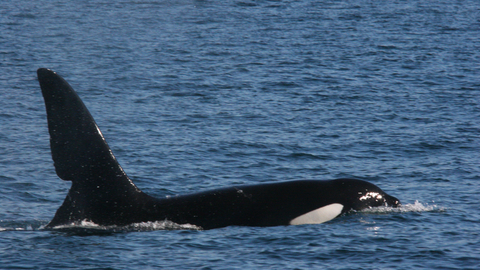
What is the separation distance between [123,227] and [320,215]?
147 inches

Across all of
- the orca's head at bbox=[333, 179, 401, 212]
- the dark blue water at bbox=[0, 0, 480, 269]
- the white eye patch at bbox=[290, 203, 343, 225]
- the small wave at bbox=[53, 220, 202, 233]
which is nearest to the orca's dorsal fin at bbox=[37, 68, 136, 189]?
the small wave at bbox=[53, 220, 202, 233]

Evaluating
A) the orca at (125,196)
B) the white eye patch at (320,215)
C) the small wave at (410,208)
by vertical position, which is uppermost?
the orca at (125,196)

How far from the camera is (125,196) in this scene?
40.5ft

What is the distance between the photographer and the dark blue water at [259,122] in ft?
39.2

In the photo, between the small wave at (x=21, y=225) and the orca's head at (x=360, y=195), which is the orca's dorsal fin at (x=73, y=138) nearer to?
the small wave at (x=21, y=225)

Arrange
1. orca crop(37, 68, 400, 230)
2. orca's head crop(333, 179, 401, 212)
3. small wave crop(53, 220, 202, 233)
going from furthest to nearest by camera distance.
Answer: orca's head crop(333, 179, 401, 212), small wave crop(53, 220, 202, 233), orca crop(37, 68, 400, 230)

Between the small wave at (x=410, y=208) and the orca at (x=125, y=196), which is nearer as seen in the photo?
the orca at (x=125, y=196)

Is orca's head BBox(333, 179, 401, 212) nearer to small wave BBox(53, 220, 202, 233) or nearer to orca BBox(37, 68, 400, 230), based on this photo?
orca BBox(37, 68, 400, 230)

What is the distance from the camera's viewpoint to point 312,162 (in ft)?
63.6

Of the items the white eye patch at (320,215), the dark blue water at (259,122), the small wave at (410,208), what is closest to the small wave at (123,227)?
the dark blue water at (259,122)

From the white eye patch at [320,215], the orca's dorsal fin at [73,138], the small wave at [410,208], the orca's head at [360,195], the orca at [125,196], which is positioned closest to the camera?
the orca's dorsal fin at [73,138]

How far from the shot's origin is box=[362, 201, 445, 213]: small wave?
14.0m

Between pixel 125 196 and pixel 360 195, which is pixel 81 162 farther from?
pixel 360 195

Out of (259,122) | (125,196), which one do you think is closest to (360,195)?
(125,196)
